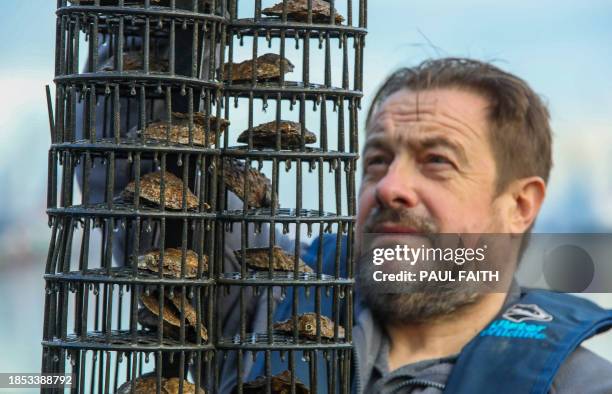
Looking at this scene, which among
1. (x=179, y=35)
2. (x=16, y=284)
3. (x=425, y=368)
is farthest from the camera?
(x=16, y=284)

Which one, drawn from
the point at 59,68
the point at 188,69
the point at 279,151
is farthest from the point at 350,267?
the point at 59,68

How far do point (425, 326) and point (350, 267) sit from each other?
3.10 ft

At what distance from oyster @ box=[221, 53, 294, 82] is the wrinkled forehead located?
895 mm

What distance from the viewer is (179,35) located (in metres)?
2.31

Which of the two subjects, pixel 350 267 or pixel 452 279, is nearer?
pixel 350 267

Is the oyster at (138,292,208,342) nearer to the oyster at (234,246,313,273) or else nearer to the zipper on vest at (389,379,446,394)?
the oyster at (234,246,313,273)

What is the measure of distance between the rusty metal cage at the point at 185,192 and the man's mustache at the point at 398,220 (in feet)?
2.03

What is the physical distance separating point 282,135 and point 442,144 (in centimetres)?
99

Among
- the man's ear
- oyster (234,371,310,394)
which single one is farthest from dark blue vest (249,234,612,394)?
oyster (234,371,310,394)

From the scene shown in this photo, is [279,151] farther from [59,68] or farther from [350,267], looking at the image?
[59,68]

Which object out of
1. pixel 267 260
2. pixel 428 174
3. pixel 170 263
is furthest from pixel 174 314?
pixel 428 174

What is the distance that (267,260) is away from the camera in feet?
7.61

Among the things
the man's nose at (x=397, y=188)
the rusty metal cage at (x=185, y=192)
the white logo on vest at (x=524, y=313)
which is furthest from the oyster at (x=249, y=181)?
the white logo on vest at (x=524, y=313)

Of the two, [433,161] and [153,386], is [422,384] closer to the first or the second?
[433,161]
